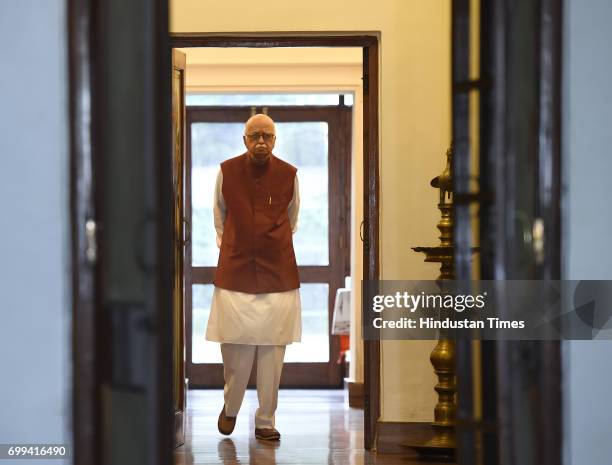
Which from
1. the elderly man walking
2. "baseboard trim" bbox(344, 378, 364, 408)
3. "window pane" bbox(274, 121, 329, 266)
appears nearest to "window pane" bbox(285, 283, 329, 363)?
"window pane" bbox(274, 121, 329, 266)

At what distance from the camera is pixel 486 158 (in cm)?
220

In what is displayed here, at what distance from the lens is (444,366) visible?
4.68m

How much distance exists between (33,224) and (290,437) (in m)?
2.88

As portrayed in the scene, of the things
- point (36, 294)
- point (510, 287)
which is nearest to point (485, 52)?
point (510, 287)

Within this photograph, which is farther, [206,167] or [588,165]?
[206,167]

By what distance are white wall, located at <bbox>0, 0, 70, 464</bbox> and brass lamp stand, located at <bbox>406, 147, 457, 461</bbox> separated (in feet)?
6.85

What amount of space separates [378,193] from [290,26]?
0.85 meters

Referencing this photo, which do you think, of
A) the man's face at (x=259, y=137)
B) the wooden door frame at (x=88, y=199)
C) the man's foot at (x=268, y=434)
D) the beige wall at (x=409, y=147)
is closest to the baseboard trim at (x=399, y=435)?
the beige wall at (x=409, y=147)

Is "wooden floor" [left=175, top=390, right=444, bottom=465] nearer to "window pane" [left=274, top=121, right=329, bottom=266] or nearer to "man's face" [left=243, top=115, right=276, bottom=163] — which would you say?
"window pane" [left=274, top=121, right=329, bottom=266]

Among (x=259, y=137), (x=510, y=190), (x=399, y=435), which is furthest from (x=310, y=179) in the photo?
(x=510, y=190)

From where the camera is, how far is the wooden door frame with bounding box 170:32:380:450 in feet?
16.4

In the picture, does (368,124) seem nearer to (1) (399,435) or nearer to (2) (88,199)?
(1) (399,435)

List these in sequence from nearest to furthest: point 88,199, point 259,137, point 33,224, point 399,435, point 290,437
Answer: point 88,199
point 33,224
point 399,435
point 290,437
point 259,137

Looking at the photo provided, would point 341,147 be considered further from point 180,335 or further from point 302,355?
point 180,335
